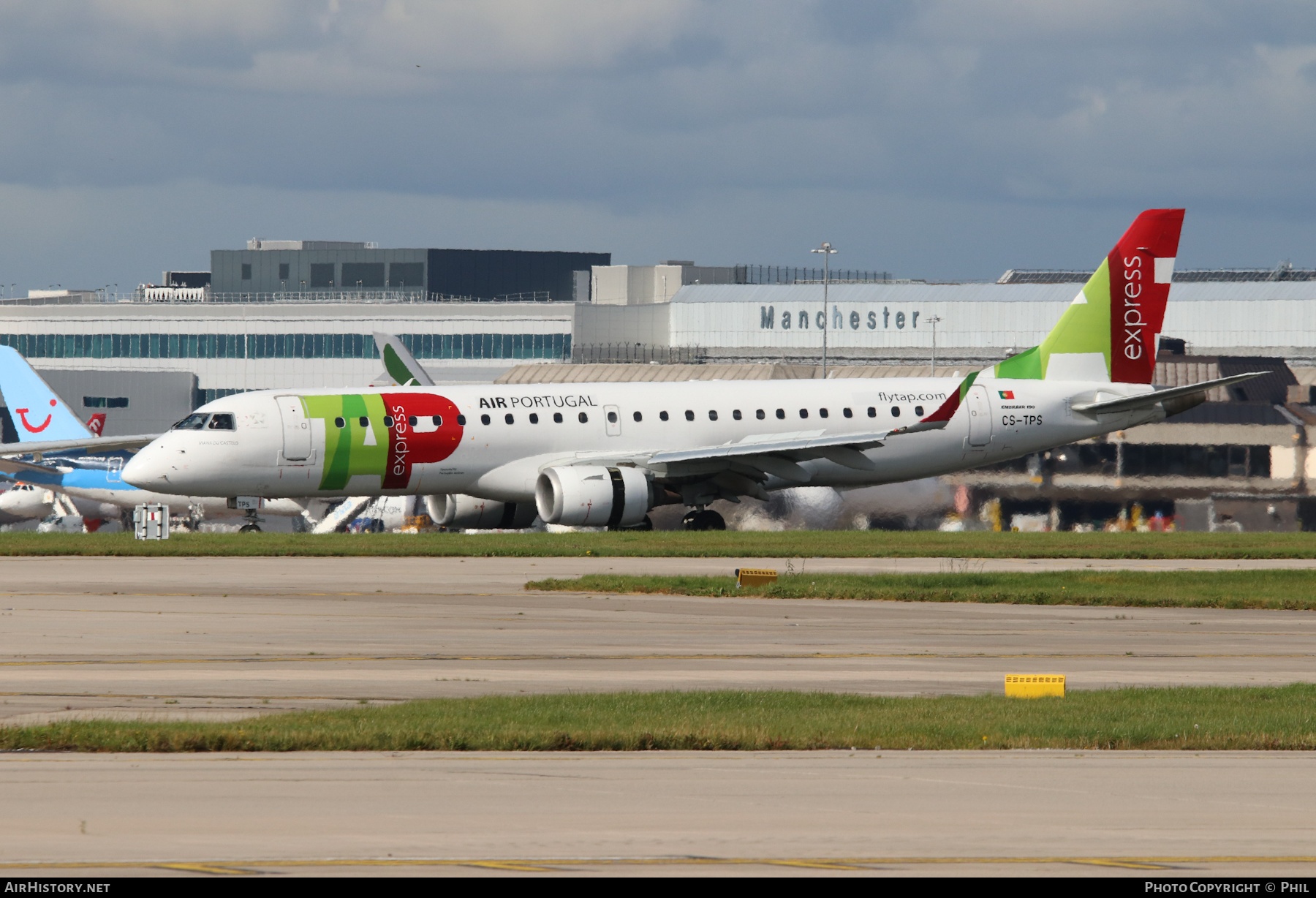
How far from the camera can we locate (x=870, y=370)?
7856 cm

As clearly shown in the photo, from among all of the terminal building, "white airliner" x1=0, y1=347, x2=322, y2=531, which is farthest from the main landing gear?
the terminal building

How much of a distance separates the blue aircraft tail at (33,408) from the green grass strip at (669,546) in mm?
23835

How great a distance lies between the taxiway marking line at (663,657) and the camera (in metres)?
20.4

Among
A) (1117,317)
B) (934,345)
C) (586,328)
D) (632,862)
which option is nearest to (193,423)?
(1117,317)

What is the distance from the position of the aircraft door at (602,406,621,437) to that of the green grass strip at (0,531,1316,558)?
3254mm

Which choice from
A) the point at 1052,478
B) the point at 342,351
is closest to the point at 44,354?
the point at 342,351

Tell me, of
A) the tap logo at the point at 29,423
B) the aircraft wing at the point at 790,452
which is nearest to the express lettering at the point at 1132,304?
the aircraft wing at the point at 790,452

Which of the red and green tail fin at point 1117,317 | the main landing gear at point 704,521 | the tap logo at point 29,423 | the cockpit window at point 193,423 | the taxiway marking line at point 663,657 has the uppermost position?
the red and green tail fin at point 1117,317

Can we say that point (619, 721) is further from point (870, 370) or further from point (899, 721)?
point (870, 370)

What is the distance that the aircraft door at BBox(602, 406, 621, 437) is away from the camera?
4522 centimetres

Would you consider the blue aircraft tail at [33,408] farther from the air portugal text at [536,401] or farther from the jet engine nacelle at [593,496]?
the jet engine nacelle at [593,496]

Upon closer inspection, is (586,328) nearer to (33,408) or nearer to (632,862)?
(33,408)

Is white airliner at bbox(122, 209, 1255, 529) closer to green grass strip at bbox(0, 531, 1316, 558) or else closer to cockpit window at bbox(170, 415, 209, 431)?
cockpit window at bbox(170, 415, 209, 431)

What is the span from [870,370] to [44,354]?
64.4 m
